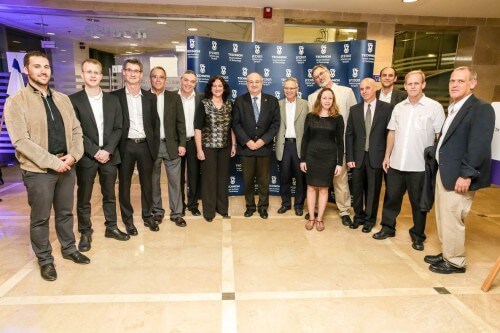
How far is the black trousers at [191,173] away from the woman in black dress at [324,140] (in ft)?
4.49

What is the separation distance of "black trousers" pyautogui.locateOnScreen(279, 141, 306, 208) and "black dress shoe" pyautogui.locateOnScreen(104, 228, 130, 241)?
2068 mm

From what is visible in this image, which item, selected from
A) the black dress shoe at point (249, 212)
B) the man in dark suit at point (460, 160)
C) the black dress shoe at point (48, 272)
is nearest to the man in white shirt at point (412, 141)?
the man in dark suit at point (460, 160)

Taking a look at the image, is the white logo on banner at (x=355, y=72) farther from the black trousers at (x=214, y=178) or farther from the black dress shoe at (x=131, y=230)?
the black dress shoe at (x=131, y=230)

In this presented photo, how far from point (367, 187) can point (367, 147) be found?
50cm

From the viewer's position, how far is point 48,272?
2.77 metres

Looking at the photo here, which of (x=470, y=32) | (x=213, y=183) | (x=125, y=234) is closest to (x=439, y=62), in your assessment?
(x=470, y=32)

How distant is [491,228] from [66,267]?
15.6 feet

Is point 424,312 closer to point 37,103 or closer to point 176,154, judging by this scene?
point 176,154

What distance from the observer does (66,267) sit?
A: 9.78ft

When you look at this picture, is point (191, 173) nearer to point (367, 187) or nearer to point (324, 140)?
point (324, 140)

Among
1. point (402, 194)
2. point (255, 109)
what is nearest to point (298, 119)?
point (255, 109)

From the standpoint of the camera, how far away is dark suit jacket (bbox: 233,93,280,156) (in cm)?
406

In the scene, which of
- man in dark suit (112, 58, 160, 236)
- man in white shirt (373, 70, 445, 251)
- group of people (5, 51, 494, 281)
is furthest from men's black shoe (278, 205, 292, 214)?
man in dark suit (112, 58, 160, 236)

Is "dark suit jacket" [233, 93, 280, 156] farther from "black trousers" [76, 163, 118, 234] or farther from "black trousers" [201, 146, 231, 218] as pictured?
"black trousers" [76, 163, 118, 234]
